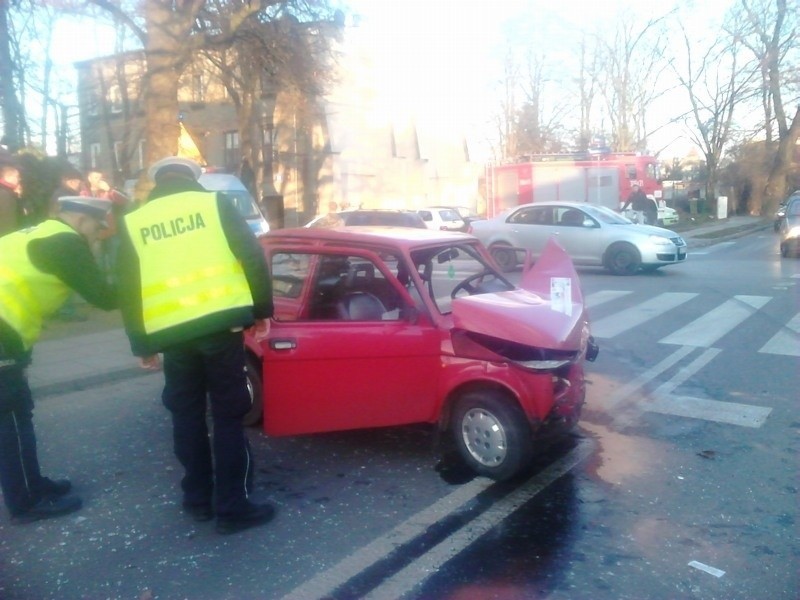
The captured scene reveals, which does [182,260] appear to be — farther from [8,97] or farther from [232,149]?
[232,149]

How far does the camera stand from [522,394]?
16.6 feet

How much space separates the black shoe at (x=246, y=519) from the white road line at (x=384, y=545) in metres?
0.67

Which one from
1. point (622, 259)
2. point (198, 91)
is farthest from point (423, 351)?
point (198, 91)

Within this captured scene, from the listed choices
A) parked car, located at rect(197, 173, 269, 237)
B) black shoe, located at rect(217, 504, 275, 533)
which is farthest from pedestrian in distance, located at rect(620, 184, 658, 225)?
black shoe, located at rect(217, 504, 275, 533)

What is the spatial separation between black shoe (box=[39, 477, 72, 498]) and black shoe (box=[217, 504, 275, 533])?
123 centimetres

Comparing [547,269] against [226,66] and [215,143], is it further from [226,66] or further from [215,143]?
[215,143]

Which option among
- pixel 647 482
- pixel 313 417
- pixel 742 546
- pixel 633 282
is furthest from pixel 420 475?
pixel 633 282

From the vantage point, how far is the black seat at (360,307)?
225 inches

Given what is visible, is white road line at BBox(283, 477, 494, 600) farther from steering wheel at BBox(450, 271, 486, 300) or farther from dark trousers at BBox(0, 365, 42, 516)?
dark trousers at BBox(0, 365, 42, 516)

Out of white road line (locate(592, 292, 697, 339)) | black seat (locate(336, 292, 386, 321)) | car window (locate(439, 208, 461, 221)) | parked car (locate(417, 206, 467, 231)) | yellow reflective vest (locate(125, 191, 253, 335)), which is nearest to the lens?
yellow reflective vest (locate(125, 191, 253, 335))

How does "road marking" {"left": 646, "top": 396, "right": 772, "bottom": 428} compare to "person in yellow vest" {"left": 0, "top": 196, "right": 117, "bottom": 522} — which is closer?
"person in yellow vest" {"left": 0, "top": 196, "right": 117, "bottom": 522}

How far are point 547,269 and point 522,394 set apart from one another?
3.90 feet

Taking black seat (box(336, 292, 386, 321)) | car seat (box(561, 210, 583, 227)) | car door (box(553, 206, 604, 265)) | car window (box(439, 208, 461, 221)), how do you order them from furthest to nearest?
car window (box(439, 208, 461, 221)) → car seat (box(561, 210, 583, 227)) → car door (box(553, 206, 604, 265)) → black seat (box(336, 292, 386, 321))

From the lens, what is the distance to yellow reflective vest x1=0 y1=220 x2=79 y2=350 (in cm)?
453
